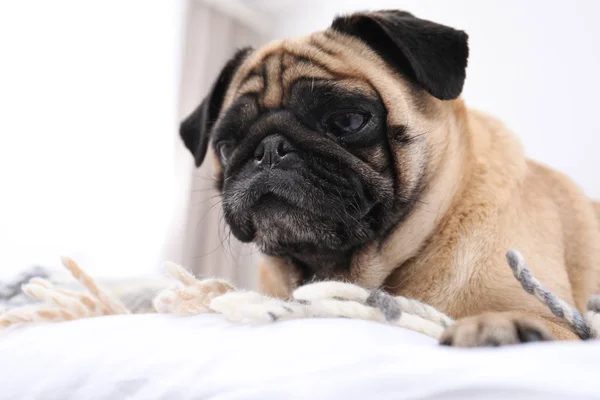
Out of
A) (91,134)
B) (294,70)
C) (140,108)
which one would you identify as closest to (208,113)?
(294,70)

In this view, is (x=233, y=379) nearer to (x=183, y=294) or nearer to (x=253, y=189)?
(x=183, y=294)

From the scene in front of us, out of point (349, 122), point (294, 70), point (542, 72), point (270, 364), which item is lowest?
point (270, 364)

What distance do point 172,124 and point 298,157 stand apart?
2.38 m

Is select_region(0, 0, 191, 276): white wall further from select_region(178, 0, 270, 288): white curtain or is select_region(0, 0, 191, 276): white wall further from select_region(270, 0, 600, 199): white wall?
select_region(270, 0, 600, 199): white wall

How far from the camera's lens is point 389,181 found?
1.34m

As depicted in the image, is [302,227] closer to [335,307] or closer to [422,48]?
[335,307]

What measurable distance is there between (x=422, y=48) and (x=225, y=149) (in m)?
0.62

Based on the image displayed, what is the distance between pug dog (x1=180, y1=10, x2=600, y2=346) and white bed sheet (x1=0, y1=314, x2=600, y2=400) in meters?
0.46

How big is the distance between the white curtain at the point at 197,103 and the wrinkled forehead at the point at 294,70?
193 centimetres

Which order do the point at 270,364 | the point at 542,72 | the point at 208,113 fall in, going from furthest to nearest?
the point at 542,72 < the point at 208,113 < the point at 270,364

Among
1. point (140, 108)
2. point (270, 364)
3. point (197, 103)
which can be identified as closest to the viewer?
point (270, 364)

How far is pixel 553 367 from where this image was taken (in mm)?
570

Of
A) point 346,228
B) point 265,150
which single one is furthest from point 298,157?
point 346,228

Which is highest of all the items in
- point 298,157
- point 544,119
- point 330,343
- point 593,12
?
point 593,12
